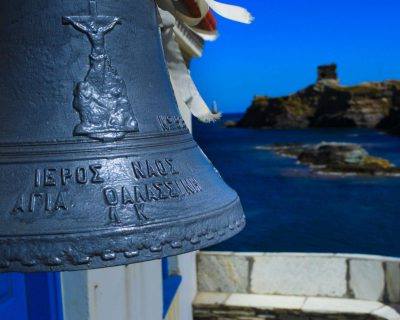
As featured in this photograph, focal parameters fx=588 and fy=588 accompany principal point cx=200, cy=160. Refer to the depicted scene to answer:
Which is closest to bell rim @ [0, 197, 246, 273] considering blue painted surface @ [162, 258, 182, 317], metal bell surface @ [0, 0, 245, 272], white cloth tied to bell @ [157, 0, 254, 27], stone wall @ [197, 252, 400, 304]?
metal bell surface @ [0, 0, 245, 272]

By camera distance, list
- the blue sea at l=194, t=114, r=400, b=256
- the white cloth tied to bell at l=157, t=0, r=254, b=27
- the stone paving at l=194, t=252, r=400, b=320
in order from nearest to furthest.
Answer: the white cloth tied to bell at l=157, t=0, r=254, b=27 → the stone paving at l=194, t=252, r=400, b=320 → the blue sea at l=194, t=114, r=400, b=256

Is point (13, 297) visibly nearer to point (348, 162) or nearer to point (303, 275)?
point (303, 275)

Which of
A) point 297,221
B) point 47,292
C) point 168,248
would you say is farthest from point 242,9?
point 297,221

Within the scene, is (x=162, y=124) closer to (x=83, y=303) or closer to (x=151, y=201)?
(x=151, y=201)

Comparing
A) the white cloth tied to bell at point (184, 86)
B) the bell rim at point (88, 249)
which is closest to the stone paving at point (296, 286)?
the white cloth tied to bell at point (184, 86)

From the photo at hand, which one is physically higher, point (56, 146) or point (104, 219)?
point (56, 146)

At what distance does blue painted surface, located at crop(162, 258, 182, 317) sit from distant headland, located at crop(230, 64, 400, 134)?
65775 millimetres

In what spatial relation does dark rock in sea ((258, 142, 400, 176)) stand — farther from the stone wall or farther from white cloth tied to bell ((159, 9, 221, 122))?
white cloth tied to bell ((159, 9, 221, 122))

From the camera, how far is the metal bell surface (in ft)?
3.88

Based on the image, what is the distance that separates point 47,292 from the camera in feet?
9.84

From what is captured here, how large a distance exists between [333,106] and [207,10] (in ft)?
274

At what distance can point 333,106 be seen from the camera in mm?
82812

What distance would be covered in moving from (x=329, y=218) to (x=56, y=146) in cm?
2040

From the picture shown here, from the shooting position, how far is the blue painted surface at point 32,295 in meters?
2.95
